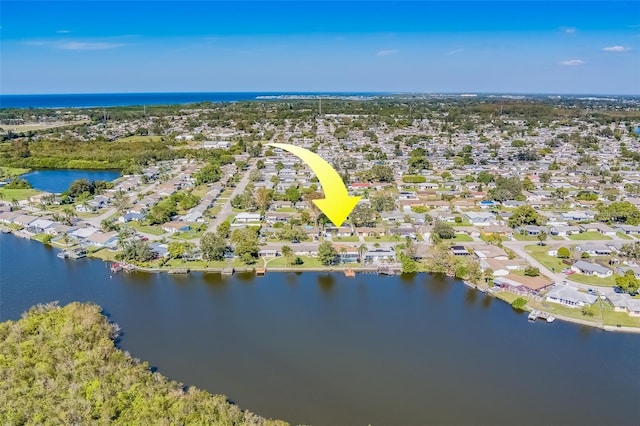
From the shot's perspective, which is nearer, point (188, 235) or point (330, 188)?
point (330, 188)

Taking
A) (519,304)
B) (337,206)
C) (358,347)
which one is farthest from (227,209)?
(337,206)

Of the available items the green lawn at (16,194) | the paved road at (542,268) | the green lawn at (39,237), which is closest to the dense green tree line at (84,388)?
the green lawn at (39,237)

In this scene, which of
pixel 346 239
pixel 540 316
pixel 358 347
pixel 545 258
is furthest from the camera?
pixel 346 239

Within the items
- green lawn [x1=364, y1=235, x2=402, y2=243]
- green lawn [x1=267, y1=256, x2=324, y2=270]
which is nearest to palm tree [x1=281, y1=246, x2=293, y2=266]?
green lawn [x1=267, y1=256, x2=324, y2=270]

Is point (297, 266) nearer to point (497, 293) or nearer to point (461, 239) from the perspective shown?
point (497, 293)

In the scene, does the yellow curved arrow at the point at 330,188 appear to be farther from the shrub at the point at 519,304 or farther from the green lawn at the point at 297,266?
the green lawn at the point at 297,266

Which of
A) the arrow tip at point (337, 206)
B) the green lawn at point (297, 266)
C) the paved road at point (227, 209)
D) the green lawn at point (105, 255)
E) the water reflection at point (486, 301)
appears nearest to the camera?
the arrow tip at point (337, 206)
